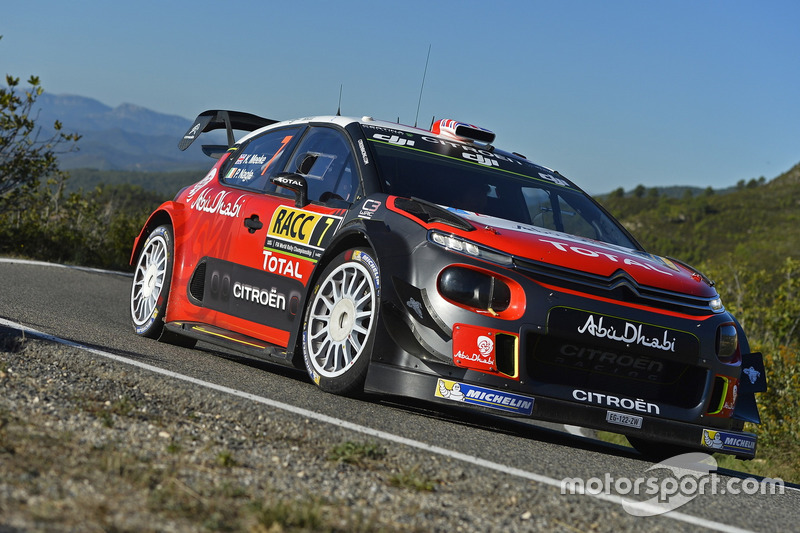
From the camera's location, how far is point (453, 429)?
4.66m

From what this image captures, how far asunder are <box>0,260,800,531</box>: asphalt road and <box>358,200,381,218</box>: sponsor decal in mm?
993

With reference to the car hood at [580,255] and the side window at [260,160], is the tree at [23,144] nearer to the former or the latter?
the side window at [260,160]

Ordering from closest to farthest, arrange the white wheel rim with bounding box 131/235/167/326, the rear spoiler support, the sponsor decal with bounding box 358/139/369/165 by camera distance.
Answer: the sponsor decal with bounding box 358/139/369/165 < the white wheel rim with bounding box 131/235/167/326 < the rear spoiler support

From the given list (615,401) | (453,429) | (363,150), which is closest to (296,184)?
(363,150)

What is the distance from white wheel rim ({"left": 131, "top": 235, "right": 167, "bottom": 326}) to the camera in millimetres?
7066

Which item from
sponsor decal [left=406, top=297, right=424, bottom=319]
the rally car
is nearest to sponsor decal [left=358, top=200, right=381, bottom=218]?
the rally car

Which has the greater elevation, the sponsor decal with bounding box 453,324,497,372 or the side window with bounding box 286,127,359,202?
the side window with bounding box 286,127,359,202

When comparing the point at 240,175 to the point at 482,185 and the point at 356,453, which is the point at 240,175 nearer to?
the point at 482,185

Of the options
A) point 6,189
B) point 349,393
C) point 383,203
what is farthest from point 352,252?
point 6,189

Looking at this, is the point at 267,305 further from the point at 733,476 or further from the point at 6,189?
the point at 6,189

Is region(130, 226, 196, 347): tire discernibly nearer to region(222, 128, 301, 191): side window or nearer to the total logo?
region(222, 128, 301, 191): side window

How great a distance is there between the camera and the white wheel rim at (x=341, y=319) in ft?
16.2

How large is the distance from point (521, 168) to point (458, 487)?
3.47 m

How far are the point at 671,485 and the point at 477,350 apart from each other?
1.05 metres
